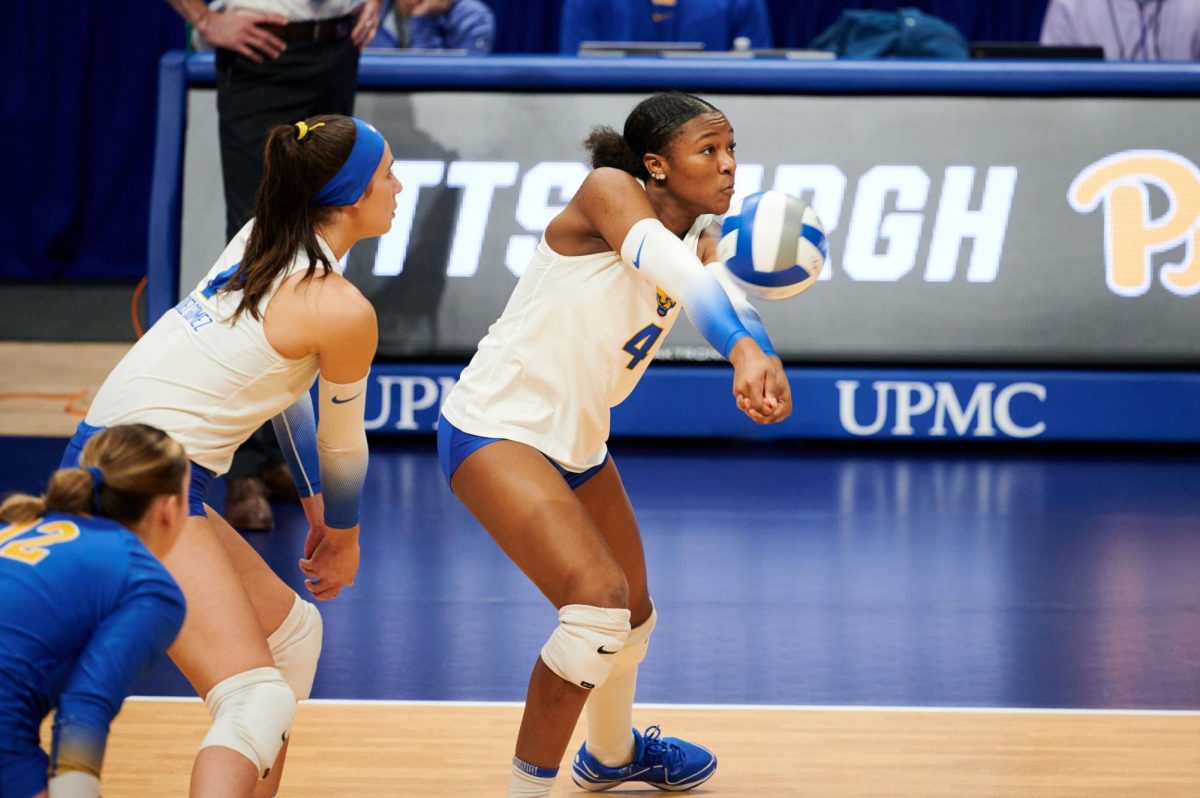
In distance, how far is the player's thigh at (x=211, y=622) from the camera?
9.52 feet

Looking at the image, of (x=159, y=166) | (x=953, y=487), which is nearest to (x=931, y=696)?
(x=953, y=487)

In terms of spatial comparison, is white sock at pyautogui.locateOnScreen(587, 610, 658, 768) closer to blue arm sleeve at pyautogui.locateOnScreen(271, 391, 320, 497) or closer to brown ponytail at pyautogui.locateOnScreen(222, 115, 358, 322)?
blue arm sleeve at pyautogui.locateOnScreen(271, 391, 320, 497)

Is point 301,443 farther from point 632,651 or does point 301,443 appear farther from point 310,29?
point 310,29

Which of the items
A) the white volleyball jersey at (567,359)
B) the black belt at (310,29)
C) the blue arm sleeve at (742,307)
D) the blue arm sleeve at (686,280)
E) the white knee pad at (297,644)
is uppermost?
the black belt at (310,29)

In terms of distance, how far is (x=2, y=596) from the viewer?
7.66 ft

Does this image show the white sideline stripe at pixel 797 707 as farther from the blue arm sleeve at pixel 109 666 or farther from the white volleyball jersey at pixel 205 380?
the blue arm sleeve at pixel 109 666

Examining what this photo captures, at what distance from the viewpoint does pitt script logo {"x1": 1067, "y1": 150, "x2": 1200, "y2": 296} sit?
711 centimetres

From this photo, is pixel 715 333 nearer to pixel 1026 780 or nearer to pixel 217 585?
pixel 217 585

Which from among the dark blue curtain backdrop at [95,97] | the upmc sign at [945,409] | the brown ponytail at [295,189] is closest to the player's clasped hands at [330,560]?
the brown ponytail at [295,189]

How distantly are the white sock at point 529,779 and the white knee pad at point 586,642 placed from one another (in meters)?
0.22

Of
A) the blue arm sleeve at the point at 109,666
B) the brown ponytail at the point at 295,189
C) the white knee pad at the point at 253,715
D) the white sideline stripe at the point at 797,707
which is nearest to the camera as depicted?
the blue arm sleeve at the point at 109,666

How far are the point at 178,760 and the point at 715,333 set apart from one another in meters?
1.63

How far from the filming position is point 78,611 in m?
2.35

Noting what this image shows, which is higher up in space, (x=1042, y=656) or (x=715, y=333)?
(x=715, y=333)
